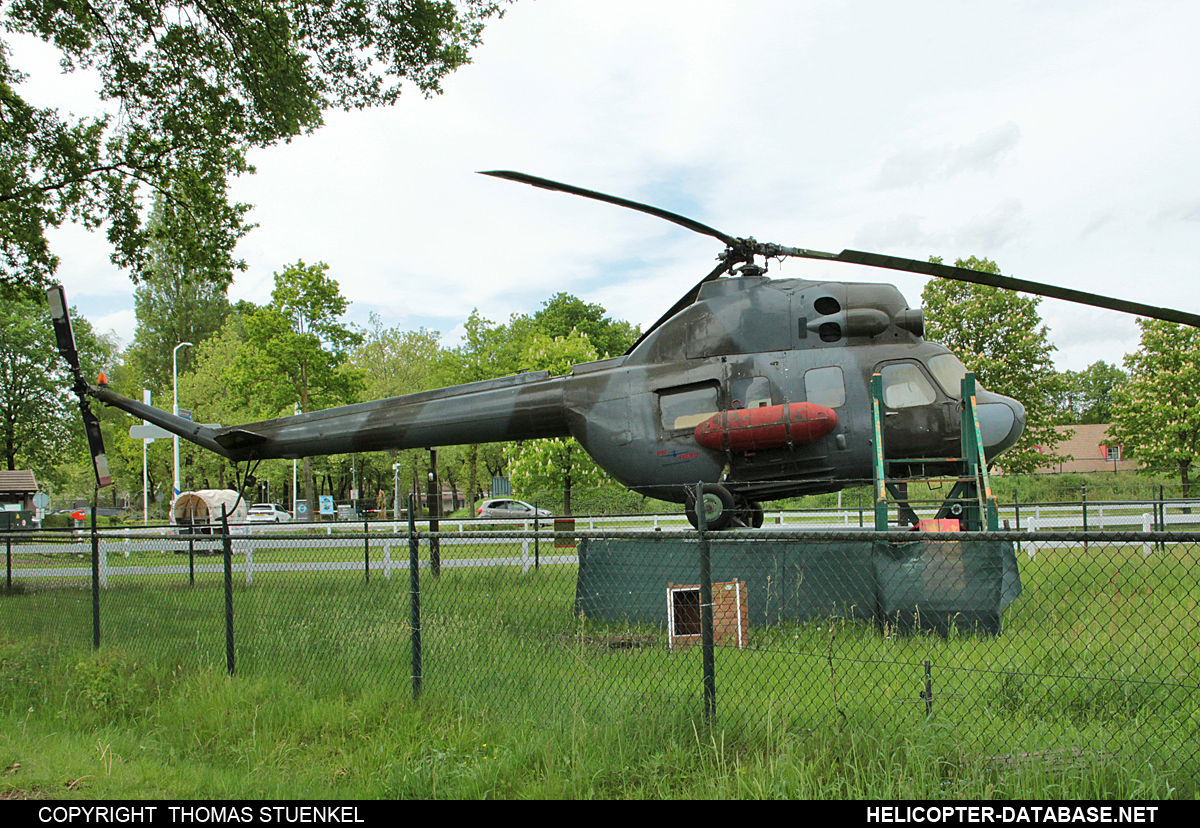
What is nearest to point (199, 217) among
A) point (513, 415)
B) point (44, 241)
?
point (44, 241)

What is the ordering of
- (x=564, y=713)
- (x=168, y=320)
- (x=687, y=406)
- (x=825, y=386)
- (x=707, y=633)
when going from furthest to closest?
(x=168, y=320) < (x=687, y=406) < (x=825, y=386) < (x=564, y=713) < (x=707, y=633)

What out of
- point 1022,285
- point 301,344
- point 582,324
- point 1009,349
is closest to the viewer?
point 1022,285

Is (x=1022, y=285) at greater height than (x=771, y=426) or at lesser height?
greater

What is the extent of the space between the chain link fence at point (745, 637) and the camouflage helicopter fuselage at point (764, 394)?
109 centimetres

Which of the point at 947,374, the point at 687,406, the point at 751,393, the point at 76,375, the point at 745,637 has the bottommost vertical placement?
the point at 745,637

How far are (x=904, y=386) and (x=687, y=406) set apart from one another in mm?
2384

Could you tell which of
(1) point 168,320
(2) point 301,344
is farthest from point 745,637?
(1) point 168,320

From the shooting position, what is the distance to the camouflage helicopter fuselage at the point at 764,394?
8.56m

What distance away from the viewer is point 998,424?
866 cm

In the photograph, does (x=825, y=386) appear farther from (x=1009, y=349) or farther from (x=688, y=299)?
(x=1009, y=349)

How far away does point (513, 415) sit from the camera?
9.67 meters

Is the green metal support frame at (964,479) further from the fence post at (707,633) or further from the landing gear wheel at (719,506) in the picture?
the fence post at (707,633)
